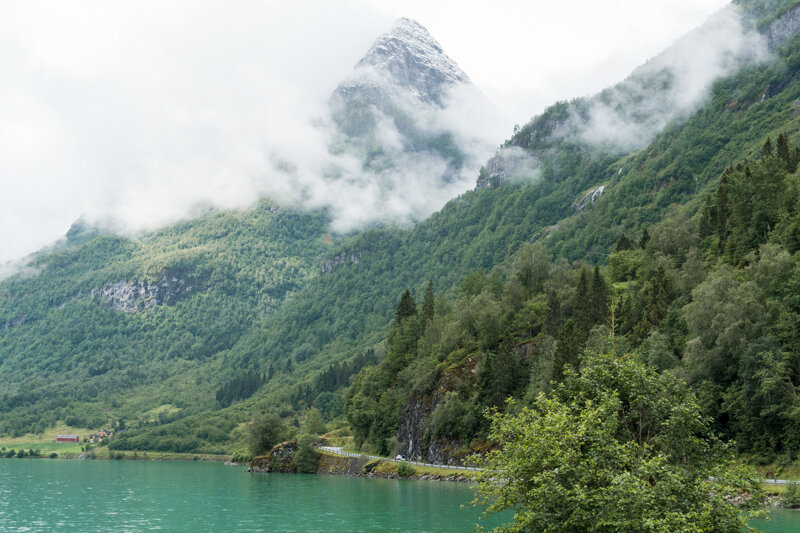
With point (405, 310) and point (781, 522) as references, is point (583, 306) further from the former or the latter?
point (405, 310)

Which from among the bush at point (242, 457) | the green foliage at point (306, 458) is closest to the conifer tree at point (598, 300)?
the green foliage at point (306, 458)

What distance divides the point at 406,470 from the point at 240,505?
1560 inches

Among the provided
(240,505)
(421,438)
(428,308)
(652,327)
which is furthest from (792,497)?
(428,308)

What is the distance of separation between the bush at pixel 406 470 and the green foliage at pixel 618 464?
85.7 metres

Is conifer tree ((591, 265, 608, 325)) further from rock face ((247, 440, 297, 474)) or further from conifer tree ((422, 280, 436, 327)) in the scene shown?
rock face ((247, 440, 297, 474))

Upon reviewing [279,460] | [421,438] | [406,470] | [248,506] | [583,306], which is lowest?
[248,506]

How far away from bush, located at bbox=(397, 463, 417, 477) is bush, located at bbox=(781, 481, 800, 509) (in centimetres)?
6499

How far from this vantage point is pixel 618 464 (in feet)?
92.1

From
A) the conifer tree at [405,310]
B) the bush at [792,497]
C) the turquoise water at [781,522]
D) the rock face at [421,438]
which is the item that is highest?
the conifer tree at [405,310]

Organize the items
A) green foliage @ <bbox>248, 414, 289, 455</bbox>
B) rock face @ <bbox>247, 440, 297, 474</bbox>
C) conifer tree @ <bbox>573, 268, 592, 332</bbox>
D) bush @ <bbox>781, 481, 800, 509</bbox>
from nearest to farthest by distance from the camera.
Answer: bush @ <bbox>781, 481, 800, 509</bbox> < conifer tree @ <bbox>573, 268, 592, 332</bbox> < rock face @ <bbox>247, 440, 297, 474</bbox> < green foliage @ <bbox>248, 414, 289, 455</bbox>

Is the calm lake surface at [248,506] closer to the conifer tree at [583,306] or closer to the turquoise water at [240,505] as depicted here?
the turquoise water at [240,505]

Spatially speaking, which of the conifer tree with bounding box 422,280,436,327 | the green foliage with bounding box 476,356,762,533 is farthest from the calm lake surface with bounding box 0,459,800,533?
the conifer tree with bounding box 422,280,436,327

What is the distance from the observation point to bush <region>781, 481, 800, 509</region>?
6000 cm

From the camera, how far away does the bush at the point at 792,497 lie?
2362 inches
